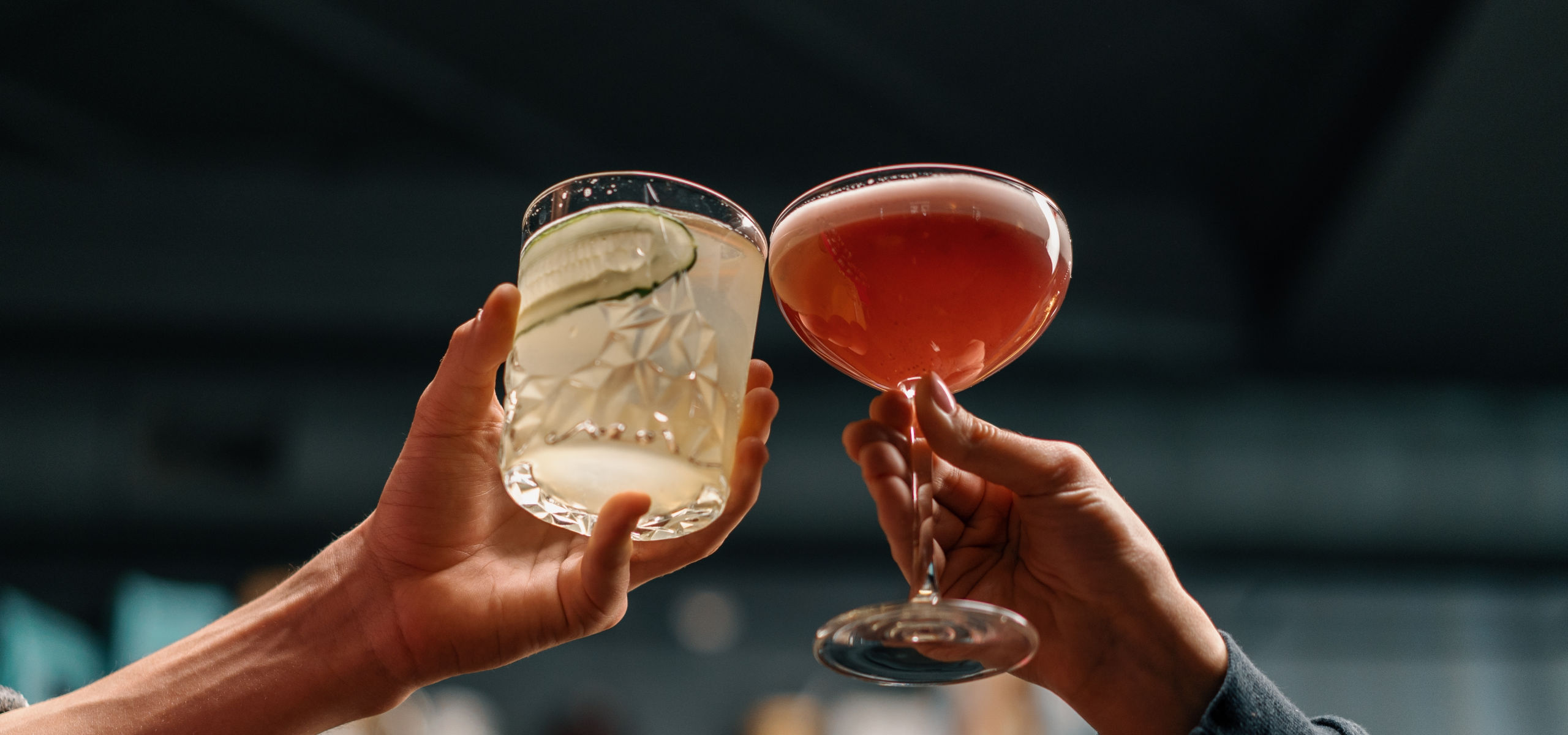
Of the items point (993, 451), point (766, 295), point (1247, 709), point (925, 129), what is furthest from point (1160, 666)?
point (766, 295)

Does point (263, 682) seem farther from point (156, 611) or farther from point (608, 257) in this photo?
point (156, 611)

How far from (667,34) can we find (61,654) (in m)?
3.46

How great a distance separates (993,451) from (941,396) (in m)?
0.08

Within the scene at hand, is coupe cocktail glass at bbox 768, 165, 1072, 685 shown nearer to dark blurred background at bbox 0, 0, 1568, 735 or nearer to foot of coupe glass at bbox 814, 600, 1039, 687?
foot of coupe glass at bbox 814, 600, 1039, 687

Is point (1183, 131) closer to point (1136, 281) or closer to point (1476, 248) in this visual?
point (1136, 281)

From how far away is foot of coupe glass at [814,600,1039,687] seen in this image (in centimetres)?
95

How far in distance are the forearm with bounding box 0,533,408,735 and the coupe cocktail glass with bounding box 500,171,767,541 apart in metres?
0.43

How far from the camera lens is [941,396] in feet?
3.51

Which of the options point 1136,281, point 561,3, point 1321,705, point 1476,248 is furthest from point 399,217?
point 1321,705

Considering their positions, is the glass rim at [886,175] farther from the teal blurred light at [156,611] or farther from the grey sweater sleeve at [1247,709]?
the teal blurred light at [156,611]

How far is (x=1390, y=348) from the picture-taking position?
168 inches

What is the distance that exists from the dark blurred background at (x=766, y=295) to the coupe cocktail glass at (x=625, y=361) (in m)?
2.65

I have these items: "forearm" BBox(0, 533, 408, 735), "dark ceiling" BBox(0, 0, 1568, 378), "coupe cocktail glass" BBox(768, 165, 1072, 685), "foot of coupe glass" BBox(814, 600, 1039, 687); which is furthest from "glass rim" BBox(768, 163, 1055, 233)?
"dark ceiling" BBox(0, 0, 1568, 378)

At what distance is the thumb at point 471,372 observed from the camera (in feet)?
3.31
